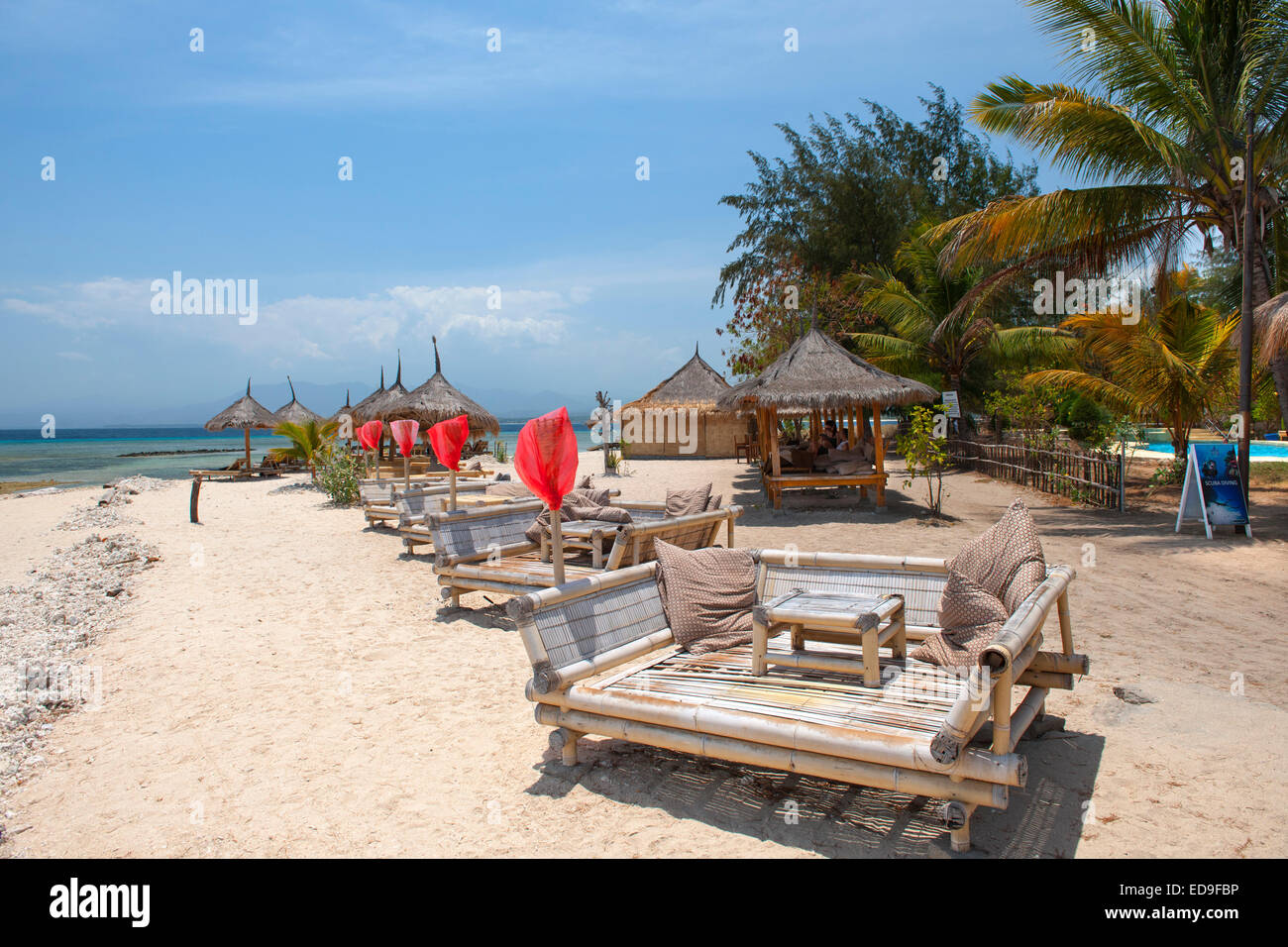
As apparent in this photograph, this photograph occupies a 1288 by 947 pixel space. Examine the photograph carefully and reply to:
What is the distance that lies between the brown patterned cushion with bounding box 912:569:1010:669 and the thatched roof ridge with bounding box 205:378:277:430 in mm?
24926

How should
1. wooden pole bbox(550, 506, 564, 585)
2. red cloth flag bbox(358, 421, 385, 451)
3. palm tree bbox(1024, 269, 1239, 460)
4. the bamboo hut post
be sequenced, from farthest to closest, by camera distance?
1. red cloth flag bbox(358, 421, 385, 451)
2. the bamboo hut post
3. palm tree bbox(1024, 269, 1239, 460)
4. wooden pole bbox(550, 506, 564, 585)

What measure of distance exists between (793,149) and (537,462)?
21270mm

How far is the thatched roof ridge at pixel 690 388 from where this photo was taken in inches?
963

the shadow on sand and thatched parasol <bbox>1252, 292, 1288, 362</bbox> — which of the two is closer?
the shadow on sand

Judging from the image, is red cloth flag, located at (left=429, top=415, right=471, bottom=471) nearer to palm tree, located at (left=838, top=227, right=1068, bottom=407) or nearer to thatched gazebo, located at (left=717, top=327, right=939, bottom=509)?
thatched gazebo, located at (left=717, top=327, right=939, bottom=509)

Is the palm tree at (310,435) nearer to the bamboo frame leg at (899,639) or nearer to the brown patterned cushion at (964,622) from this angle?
the bamboo frame leg at (899,639)

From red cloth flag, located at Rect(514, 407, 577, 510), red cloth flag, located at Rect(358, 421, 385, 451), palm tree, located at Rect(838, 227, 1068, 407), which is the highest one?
palm tree, located at Rect(838, 227, 1068, 407)

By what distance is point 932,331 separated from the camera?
18.9m

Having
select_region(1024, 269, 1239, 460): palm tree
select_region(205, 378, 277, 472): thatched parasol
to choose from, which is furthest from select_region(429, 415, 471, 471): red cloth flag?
select_region(205, 378, 277, 472): thatched parasol

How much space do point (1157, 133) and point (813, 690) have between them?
9033mm

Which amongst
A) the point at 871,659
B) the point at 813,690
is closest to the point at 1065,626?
the point at 871,659

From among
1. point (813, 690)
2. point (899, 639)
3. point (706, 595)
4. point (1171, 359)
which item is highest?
point (1171, 359)

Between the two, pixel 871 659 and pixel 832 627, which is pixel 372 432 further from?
pixel 871 659

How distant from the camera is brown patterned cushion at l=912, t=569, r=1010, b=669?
3.19 m
